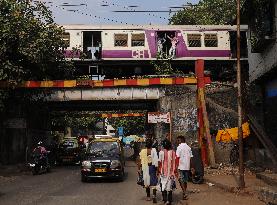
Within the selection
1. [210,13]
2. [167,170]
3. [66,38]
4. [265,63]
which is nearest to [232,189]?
[167,170]

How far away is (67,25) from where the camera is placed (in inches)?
1169

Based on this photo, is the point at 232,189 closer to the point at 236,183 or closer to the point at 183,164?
the point at 236,183

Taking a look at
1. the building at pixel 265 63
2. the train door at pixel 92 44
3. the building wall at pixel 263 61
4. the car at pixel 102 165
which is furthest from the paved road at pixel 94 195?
the train door at pixel 92 44

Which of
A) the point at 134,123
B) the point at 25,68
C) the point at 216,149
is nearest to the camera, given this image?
the point at 216,149

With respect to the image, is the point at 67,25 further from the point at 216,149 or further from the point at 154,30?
the point at 216,149

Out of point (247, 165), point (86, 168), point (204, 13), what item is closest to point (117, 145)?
point (86, 168)

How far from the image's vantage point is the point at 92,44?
1192 inches

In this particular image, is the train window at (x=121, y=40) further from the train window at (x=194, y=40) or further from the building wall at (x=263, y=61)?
the building wall at (x=263, y=61)

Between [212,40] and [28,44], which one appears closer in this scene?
[28,44]

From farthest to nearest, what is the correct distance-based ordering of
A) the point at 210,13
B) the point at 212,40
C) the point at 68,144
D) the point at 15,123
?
the point at 210,13, the point at 212,40, the point at 68,144, the point at 15,123

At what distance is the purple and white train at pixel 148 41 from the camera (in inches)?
1163

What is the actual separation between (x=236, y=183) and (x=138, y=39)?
57.6 ft

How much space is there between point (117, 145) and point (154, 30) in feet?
45.8

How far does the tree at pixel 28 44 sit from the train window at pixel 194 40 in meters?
8.91
